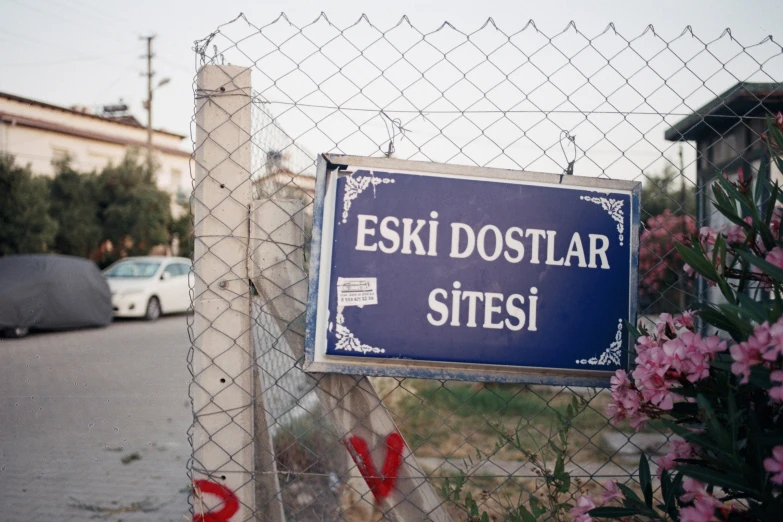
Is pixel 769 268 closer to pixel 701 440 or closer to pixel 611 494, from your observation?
pixel 701 440

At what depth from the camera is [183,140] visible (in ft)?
112

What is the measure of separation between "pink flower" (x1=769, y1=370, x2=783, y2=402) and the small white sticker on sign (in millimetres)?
1039

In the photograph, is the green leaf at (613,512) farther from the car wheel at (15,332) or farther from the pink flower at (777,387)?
the car wheel at (15,332)

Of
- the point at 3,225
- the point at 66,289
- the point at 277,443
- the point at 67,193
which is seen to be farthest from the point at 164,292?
the point at 277,443

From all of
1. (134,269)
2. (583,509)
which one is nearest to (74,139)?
(134,269)

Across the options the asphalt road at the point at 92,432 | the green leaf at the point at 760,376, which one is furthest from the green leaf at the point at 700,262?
the asphalt road at the point at 92,432

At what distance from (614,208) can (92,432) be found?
16.5ft

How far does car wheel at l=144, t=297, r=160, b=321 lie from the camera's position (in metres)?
15.2

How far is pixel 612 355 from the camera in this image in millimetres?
2061

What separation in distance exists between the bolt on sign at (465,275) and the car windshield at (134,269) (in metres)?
14.6

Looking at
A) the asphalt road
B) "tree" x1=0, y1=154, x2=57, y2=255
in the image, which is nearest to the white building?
"tree" x1=0, y1=154, x2=57, y2=255

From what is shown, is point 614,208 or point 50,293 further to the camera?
point 50,293

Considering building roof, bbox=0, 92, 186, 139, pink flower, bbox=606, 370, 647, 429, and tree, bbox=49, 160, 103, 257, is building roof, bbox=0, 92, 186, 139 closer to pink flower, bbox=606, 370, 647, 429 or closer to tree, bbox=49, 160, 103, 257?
tree, bbox=49, 160, 103, 257

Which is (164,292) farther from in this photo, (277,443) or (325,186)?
(325,186)
